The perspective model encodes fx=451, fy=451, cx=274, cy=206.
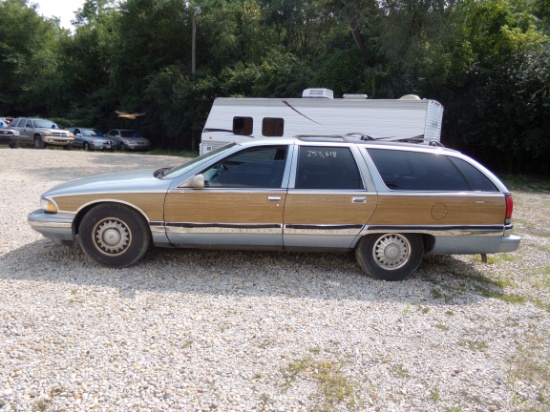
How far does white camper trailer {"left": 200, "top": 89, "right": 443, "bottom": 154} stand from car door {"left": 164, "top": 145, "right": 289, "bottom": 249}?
8606mm

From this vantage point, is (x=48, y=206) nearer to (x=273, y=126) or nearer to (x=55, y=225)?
(x=55, y=225)

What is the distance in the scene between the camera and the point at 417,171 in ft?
16.3

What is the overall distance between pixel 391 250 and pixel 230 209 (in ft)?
5.91

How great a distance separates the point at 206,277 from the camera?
15.8 ft

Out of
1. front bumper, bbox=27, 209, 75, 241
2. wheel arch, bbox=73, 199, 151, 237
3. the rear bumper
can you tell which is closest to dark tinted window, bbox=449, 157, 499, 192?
the rear bumper

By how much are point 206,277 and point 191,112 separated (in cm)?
2418

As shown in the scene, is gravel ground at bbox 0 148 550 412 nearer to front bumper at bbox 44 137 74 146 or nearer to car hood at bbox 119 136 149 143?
front bumper at bbox 44 137 74 146

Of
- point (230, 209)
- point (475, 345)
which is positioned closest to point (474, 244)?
point (475, 345)

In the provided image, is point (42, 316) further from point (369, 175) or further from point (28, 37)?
point (28, 37)

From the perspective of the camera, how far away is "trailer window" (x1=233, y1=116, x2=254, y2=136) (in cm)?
1523

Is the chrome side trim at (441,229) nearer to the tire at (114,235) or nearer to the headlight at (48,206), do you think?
the tire at (114,235)

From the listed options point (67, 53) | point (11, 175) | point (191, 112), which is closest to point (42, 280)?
point (11, 175)

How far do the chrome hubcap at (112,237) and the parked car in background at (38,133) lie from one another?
22816 mm

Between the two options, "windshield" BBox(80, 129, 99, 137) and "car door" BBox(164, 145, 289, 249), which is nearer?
"car door" BBox(164, 145, 289, 249)
